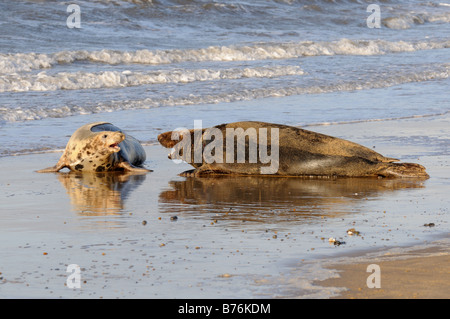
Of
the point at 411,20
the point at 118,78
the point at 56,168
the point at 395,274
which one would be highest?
the point at 411,20

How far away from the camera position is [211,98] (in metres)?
15.5

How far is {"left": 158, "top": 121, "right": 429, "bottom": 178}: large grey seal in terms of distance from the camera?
28.7 ft

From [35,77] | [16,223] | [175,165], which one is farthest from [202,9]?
[16,223]

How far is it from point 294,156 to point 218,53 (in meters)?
14.7

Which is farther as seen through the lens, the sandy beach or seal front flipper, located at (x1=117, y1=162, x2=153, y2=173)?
seal front flipper, located at (x1=117, y1=162, x2=153, y2=173)

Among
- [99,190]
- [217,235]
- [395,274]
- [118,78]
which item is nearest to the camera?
[395,274]

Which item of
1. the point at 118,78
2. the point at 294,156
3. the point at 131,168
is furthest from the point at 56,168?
the point at 118,78

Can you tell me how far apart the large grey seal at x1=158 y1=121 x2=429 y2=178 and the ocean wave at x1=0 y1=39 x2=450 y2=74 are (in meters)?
10.8

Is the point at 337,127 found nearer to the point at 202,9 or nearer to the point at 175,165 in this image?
the point at 175,165

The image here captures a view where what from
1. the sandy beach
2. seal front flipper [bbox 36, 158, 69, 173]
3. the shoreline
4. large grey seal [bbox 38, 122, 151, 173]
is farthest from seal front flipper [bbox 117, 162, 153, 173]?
the shoreline

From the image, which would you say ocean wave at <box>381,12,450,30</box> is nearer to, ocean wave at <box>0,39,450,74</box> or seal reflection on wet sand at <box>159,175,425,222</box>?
ocean wave at <box>0,39,450,74</box>

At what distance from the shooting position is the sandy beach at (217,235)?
498 cm

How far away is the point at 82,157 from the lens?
9.34 meters

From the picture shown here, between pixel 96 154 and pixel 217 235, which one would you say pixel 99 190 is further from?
pixel 217 235
